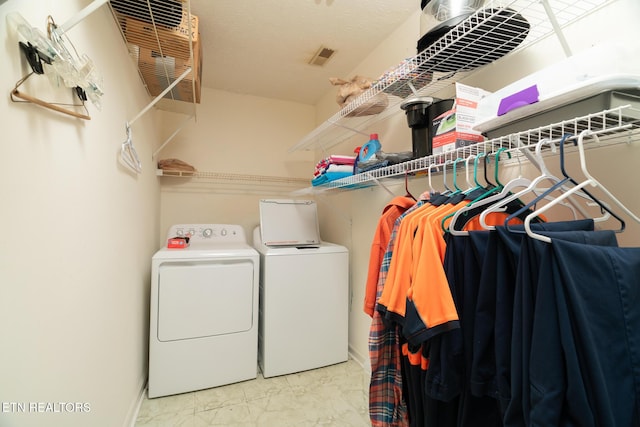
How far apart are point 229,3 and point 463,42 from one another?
1423 millimetres

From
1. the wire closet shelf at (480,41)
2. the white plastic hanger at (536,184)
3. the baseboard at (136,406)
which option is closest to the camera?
the white plastic hanger at (536,184)

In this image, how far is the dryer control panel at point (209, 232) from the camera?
7.94 feet

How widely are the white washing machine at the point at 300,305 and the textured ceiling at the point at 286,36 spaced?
1371 mm

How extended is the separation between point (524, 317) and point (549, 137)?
502 mm

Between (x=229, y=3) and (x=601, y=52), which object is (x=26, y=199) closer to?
(x=601, y=52)

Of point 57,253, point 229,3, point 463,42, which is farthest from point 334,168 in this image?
point 57,253

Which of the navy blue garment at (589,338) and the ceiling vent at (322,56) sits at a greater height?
the ceiling vent at (322,56)

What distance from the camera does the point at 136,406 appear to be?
5.41 feet

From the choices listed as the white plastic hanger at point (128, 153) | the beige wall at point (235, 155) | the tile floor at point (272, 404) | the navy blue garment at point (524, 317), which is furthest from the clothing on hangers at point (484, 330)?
the beige wall at point (235, 155)

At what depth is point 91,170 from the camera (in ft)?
3.36

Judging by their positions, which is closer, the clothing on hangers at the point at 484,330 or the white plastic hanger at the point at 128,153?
the clothing on hangers at the point at 484,330

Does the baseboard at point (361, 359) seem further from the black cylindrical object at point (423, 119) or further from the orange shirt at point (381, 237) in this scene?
the black cylindrical object at point (423, 119)

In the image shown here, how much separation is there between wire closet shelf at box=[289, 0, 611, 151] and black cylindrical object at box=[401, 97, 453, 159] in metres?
0.14

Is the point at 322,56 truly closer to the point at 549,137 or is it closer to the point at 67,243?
the point at 549,137
